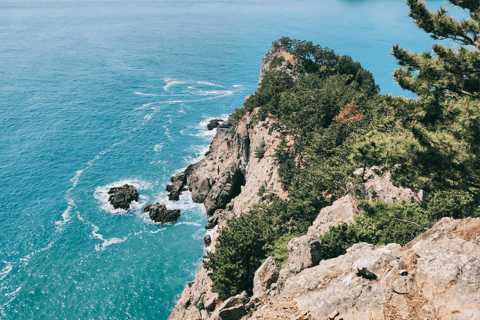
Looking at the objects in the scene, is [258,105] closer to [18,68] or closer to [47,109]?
[47,109]

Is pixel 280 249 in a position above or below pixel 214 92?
below

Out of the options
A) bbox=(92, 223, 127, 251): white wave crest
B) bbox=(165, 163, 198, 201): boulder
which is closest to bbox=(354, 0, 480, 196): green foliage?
bbox=(92, 223, 127, 251): white wave crest

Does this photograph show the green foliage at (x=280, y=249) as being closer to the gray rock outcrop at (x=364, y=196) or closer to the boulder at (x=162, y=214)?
the gray rock outcrop at (x=364, y=196)

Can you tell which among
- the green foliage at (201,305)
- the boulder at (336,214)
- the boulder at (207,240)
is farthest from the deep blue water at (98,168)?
the boulder at (336,214)

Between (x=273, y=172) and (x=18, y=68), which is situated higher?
(x=18, y=68)

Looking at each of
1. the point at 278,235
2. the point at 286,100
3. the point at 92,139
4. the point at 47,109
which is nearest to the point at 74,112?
the point at 47,109

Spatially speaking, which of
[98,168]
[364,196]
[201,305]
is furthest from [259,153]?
[98,168]

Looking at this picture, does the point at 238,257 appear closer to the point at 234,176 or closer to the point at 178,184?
the point at 234,176
